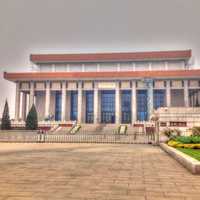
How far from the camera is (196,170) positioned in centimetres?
623

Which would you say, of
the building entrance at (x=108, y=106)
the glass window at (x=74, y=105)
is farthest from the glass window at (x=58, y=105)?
the building entrance at (x=108, y=106)

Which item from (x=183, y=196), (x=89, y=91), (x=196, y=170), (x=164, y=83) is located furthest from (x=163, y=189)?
(x=89, y=91)

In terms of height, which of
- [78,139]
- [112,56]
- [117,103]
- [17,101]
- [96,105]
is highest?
[112,56]

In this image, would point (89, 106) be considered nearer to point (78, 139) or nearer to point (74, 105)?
point (74, 105)

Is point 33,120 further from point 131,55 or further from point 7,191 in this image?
point 7,191

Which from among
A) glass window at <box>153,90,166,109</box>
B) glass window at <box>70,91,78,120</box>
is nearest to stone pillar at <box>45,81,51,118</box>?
glass window at <box>70,91,78,120</box>

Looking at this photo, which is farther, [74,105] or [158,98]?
[74,105]

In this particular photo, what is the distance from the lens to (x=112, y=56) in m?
58.2

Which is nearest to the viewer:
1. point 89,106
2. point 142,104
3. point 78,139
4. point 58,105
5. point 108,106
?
point 78,139

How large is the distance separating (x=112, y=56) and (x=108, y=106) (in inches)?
519

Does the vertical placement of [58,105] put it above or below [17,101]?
below

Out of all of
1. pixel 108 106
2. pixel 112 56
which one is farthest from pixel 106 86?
pixel 112 56

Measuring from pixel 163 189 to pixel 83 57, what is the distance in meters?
56.5

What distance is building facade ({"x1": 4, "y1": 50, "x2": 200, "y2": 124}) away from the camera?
169 feet
